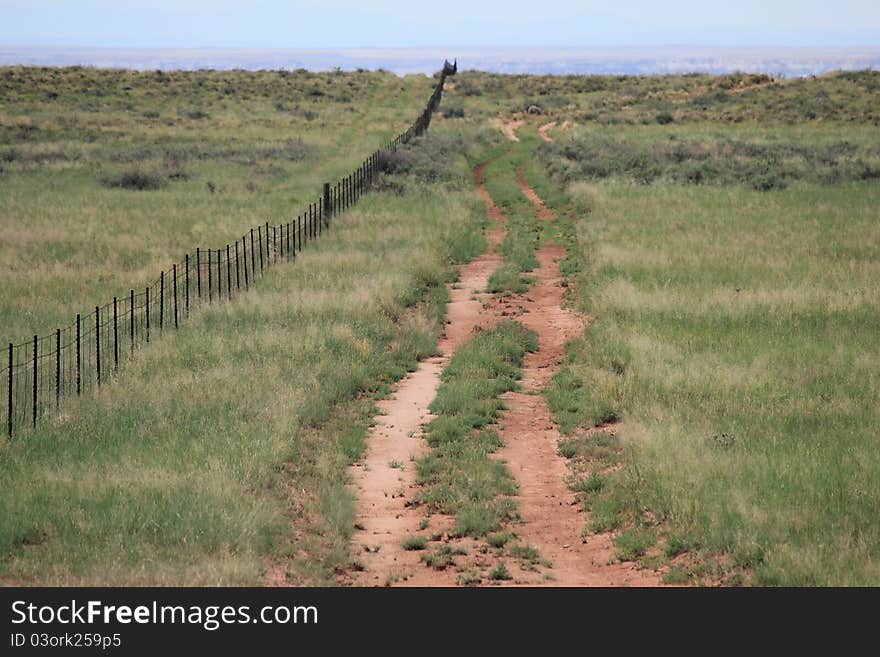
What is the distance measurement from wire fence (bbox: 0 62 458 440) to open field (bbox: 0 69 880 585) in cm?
63

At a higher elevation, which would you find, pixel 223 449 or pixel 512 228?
pixel 512 228

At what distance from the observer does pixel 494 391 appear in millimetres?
17328

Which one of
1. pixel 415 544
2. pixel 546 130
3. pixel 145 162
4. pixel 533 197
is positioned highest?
pixel 546 130

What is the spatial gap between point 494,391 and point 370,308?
5.13 meters

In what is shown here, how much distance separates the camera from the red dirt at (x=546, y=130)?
61.1 metres

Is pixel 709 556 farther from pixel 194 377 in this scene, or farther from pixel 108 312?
pixel 108 312

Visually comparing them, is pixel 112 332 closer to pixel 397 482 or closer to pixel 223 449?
pixel 223 449

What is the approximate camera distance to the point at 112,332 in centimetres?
2088

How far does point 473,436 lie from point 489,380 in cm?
281

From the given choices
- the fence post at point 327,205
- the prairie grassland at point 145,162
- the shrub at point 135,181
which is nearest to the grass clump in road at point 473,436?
the prairie grassland at point 145,162

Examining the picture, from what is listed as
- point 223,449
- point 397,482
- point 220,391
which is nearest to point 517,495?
point 397,482

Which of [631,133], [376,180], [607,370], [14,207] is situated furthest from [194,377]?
[631,133]

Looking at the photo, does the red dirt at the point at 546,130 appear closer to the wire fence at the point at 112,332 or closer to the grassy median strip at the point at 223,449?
the wire fence at the point at 112,332

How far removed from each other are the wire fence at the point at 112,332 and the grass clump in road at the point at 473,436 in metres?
4.99
